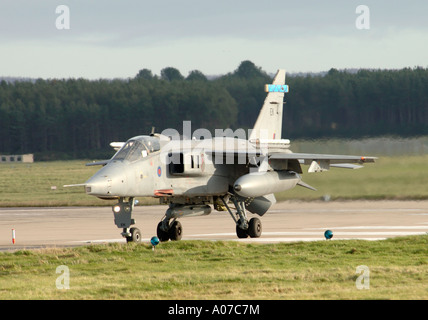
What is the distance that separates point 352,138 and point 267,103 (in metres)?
9.67

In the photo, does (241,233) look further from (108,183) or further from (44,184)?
(44,184)

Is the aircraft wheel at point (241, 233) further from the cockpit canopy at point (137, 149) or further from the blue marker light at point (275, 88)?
the blue marker light at point (275, 88)

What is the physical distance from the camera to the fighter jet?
862 inches

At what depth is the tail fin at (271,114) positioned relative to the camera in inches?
1110

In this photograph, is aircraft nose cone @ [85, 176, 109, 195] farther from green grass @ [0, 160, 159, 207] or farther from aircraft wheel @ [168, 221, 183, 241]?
green grass @ [0, 160, 159, 207]

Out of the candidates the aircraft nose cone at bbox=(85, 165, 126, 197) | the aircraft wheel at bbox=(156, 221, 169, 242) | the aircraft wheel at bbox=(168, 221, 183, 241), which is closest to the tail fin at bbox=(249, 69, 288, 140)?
the aircraft wheel at bbox=(168, 221, 183, 241)

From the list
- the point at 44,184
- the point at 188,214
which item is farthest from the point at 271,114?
the point at 44,184

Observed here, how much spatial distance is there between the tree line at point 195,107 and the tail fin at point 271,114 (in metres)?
8.98

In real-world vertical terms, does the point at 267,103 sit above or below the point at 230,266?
above

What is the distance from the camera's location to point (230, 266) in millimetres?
17391

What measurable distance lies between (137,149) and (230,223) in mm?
9193
